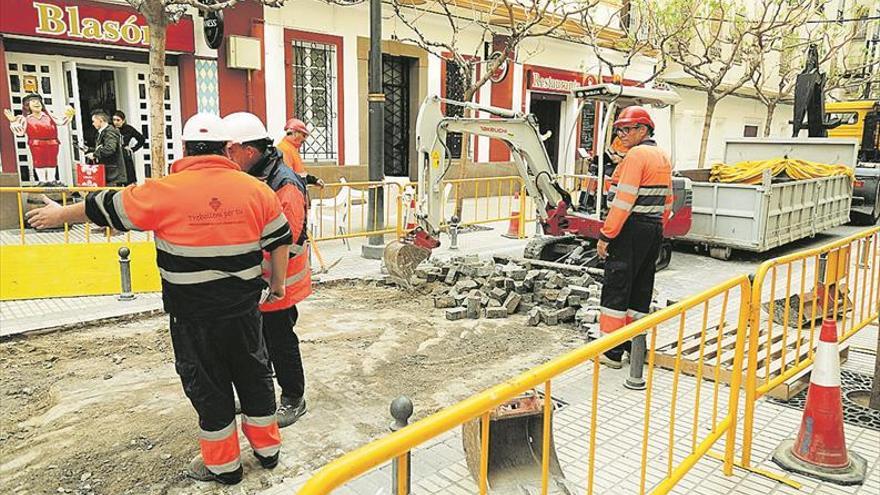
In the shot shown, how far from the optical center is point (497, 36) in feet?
60.3

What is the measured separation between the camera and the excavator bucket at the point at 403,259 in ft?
26.9

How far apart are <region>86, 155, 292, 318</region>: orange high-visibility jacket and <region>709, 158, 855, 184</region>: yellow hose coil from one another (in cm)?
959

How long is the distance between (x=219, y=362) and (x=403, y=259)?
4.62 m

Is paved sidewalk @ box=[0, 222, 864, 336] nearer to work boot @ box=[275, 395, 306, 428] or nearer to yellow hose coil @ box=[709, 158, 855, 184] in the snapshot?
yellow hose coil @ box=[709, 158, 855, 184]

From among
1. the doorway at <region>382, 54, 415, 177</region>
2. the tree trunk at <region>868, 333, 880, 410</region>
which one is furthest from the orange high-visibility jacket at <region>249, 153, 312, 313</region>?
the doorway at <region>382, 54, 415, 177</region>

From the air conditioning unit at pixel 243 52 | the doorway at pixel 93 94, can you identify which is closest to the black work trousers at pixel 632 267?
the air conditioning unit at pixel 243 52

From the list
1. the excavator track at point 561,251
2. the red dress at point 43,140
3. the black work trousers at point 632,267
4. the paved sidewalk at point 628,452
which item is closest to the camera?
the paved sidewalk at point 628,452

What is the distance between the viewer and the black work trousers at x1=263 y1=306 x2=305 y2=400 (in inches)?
173

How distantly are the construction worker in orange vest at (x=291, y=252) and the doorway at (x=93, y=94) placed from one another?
380 inches

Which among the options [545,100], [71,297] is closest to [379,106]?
[71,297]

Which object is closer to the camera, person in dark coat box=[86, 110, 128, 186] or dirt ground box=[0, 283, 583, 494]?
dirt ground box=[0, 283, 583, 494]

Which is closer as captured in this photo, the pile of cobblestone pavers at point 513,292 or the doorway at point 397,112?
the pile of cobblestone pavers at point 513,292

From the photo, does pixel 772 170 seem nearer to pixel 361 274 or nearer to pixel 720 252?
pixel 720 252

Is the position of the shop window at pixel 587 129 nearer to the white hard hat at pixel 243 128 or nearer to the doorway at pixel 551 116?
the doorway at pixel 551 116
